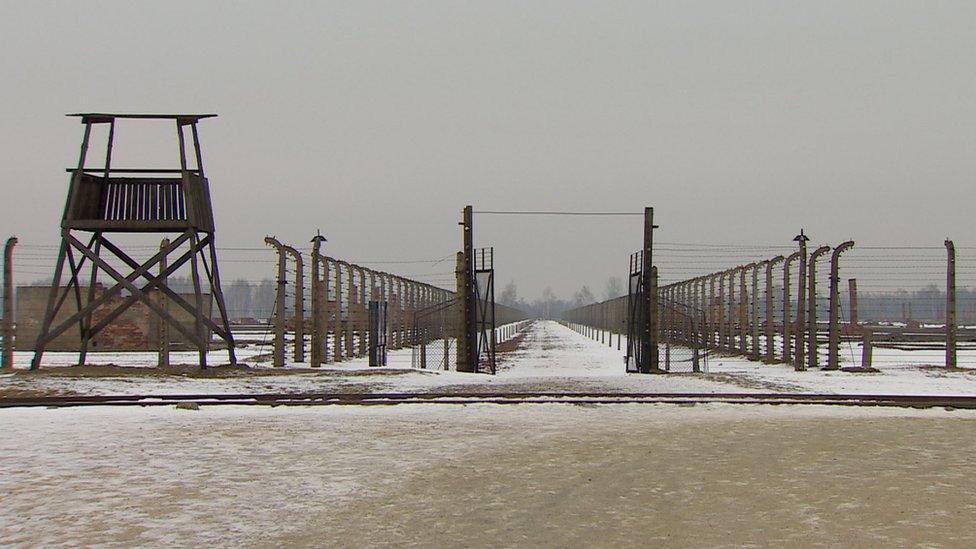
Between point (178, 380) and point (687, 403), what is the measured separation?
9.40 metres

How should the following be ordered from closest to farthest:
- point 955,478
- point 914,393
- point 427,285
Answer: point 955,478 → point 914,393 → point 427,285

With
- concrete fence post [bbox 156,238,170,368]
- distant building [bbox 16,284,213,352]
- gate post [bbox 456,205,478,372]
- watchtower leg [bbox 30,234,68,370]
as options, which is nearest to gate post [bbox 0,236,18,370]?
watchtower leg [bbox 30,234,68,370]

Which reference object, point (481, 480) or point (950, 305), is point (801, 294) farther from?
point (481, 480)

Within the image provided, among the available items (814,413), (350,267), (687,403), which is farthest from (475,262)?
(814,413)

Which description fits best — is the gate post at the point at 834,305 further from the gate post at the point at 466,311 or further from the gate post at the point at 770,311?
the gate post at the point at 466,311

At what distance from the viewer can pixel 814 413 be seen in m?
11.0

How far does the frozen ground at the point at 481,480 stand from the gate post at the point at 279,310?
8584 millimetres

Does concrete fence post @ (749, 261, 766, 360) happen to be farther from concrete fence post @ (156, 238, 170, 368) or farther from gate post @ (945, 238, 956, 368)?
concrete fence post @ (156, 238, 170, 368)

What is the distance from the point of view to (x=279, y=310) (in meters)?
19.2

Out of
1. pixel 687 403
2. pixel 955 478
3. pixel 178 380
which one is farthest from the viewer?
pixel 178 380

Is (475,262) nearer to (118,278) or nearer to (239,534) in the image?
(118,278)

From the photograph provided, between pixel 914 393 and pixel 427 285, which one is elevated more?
pixel 427 285

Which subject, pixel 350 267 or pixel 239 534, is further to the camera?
pixel 350 267

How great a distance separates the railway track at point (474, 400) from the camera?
37.0 feet
